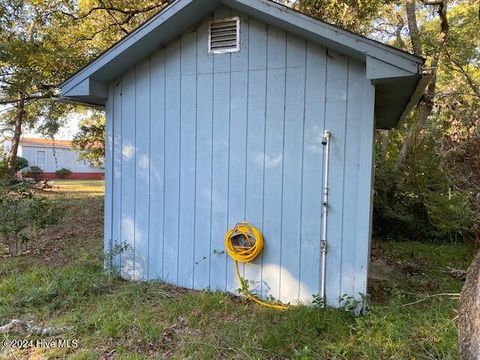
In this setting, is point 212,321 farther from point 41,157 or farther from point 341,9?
point 41,157

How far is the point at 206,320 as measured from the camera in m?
3.80

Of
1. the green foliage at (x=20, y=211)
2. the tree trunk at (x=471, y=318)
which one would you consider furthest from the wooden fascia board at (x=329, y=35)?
the green foliage at (x=20, y=211)

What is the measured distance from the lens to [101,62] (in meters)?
4.64

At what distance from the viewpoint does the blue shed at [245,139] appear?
3.94 meters

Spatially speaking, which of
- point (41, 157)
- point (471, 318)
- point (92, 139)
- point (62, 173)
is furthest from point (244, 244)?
point (41, 157)

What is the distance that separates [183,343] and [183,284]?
1.47 meters

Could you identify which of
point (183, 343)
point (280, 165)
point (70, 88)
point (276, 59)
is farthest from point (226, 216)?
point (70, 88)

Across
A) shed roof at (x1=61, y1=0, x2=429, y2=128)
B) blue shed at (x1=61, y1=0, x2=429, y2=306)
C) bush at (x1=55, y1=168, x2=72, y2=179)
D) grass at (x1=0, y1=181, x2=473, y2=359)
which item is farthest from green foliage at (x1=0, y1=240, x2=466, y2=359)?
bush at (x1=55, y1=168, x2=72, y2=179)

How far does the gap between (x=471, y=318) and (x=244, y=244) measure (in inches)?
105

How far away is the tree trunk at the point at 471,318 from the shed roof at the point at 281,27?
81.4 inches

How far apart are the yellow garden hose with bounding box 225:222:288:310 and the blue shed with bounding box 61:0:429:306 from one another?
0.10 metres

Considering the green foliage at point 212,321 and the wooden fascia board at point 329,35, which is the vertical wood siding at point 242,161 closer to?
the wooden fascia board at point 329,35

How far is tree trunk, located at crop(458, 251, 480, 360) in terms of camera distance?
2.00 meters

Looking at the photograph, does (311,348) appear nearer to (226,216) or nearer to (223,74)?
(226,216)
